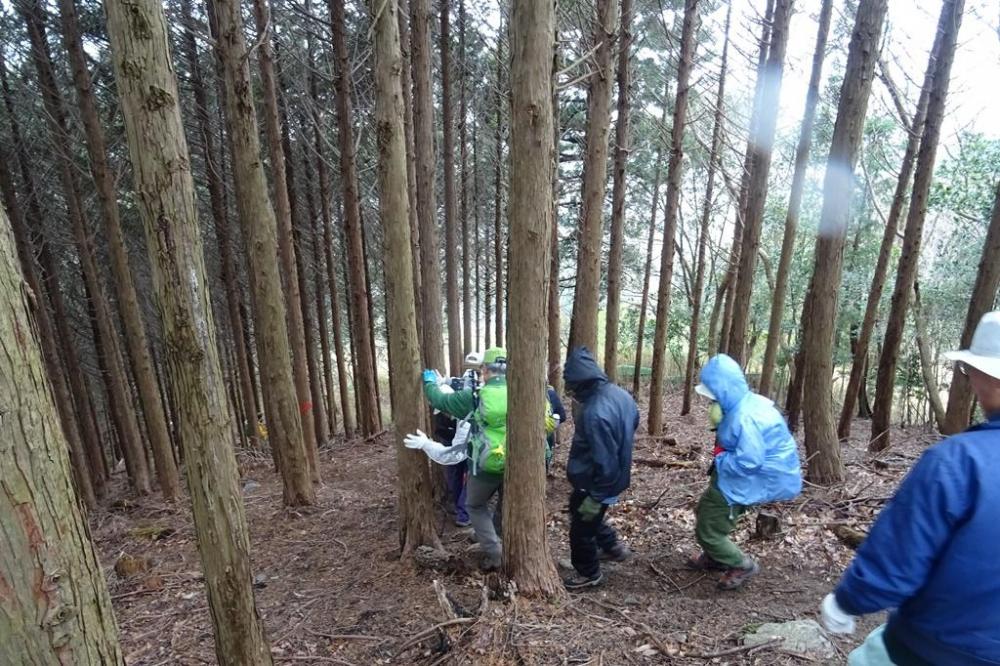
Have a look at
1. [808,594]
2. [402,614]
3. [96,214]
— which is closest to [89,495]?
[96,214]

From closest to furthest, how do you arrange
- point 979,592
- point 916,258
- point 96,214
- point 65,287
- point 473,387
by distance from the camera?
point 979,592 → point 473,387 → point 916,258 → point 96,214 → point 65,287

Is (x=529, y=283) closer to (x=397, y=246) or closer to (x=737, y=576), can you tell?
(x=397, y=246)

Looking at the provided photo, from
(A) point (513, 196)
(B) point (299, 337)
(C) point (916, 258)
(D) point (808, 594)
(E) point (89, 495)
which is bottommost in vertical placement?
(E) point (89, 495)

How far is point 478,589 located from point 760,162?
863 cm

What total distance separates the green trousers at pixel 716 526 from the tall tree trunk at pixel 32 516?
434 cm

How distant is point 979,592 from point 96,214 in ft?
54.3

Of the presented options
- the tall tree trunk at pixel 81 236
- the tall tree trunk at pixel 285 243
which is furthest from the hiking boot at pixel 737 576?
the tall tree trunk at pixel 81 236

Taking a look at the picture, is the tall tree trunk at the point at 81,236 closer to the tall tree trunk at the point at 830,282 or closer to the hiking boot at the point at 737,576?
the hiking boot at the point at 737,576

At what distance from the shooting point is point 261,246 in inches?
236

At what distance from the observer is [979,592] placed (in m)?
1.91

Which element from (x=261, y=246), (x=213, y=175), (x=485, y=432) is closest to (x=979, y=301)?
(x=485, y=432)

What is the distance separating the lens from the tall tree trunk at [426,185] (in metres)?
7.05

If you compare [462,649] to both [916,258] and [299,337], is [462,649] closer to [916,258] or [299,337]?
[299,337]

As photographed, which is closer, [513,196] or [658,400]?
[513,196]
